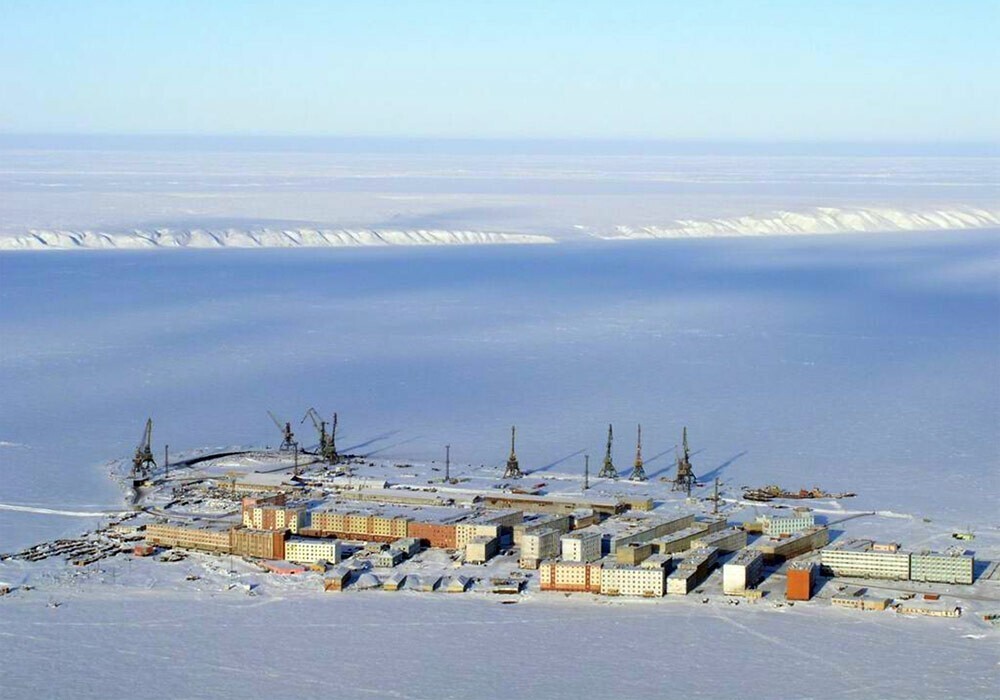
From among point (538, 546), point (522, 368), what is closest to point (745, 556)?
point (538, 546)

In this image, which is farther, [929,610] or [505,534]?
[505,534]

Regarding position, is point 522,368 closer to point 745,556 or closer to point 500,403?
point 500,403

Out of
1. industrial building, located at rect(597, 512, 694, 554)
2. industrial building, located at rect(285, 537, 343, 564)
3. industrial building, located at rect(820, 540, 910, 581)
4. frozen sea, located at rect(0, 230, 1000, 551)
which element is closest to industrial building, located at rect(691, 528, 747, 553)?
industrial building, located at rect(597, 512, 694, 554)

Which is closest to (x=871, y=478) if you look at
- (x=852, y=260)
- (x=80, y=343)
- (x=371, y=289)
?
(x=80, y=343)

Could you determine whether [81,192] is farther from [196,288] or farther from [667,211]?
[196,288]

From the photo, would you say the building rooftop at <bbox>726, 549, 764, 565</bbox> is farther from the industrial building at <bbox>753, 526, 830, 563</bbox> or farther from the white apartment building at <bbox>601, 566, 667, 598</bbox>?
the white apartment building at <bbox>601, 566, 667, 598</bbox>

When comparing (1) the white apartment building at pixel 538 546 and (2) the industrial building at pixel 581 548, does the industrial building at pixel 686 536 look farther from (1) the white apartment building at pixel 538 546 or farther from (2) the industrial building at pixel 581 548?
(1) the white apartment building at pixel 538 546
